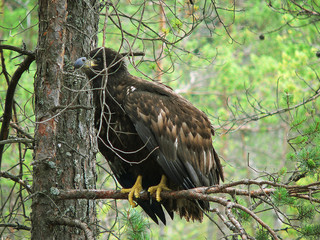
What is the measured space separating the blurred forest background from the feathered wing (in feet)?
0.86

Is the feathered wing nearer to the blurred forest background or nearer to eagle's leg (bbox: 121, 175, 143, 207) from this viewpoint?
the blurred forest background

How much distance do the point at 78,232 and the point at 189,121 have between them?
1.62 metres

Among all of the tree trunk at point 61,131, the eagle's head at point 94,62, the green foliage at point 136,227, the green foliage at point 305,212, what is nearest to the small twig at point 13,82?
the tree trunk at point 61,131

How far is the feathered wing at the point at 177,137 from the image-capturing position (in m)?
4.59

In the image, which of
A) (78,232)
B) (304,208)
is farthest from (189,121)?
(304,208)

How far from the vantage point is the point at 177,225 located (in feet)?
60.8

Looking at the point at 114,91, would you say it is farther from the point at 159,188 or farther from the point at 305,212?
the point at 305,212

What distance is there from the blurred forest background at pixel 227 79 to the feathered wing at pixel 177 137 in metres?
0.26

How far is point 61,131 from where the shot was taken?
4.41 m

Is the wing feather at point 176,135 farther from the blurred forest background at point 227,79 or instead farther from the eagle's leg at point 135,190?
the eagle's leg at point 135,190

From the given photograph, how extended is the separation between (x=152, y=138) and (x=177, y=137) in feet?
1.12

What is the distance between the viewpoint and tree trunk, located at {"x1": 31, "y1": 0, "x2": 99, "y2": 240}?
386 centimetres

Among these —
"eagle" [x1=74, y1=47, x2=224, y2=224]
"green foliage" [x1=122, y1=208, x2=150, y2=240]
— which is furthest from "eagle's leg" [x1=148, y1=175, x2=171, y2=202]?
"green foliage" [x1=122, y1=208, x2=150, y2=240]

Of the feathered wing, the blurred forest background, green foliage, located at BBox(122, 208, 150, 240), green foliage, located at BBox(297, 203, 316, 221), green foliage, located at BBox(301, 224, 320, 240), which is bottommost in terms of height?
green foliage, located at BBox(301, 224, 320, 240)
